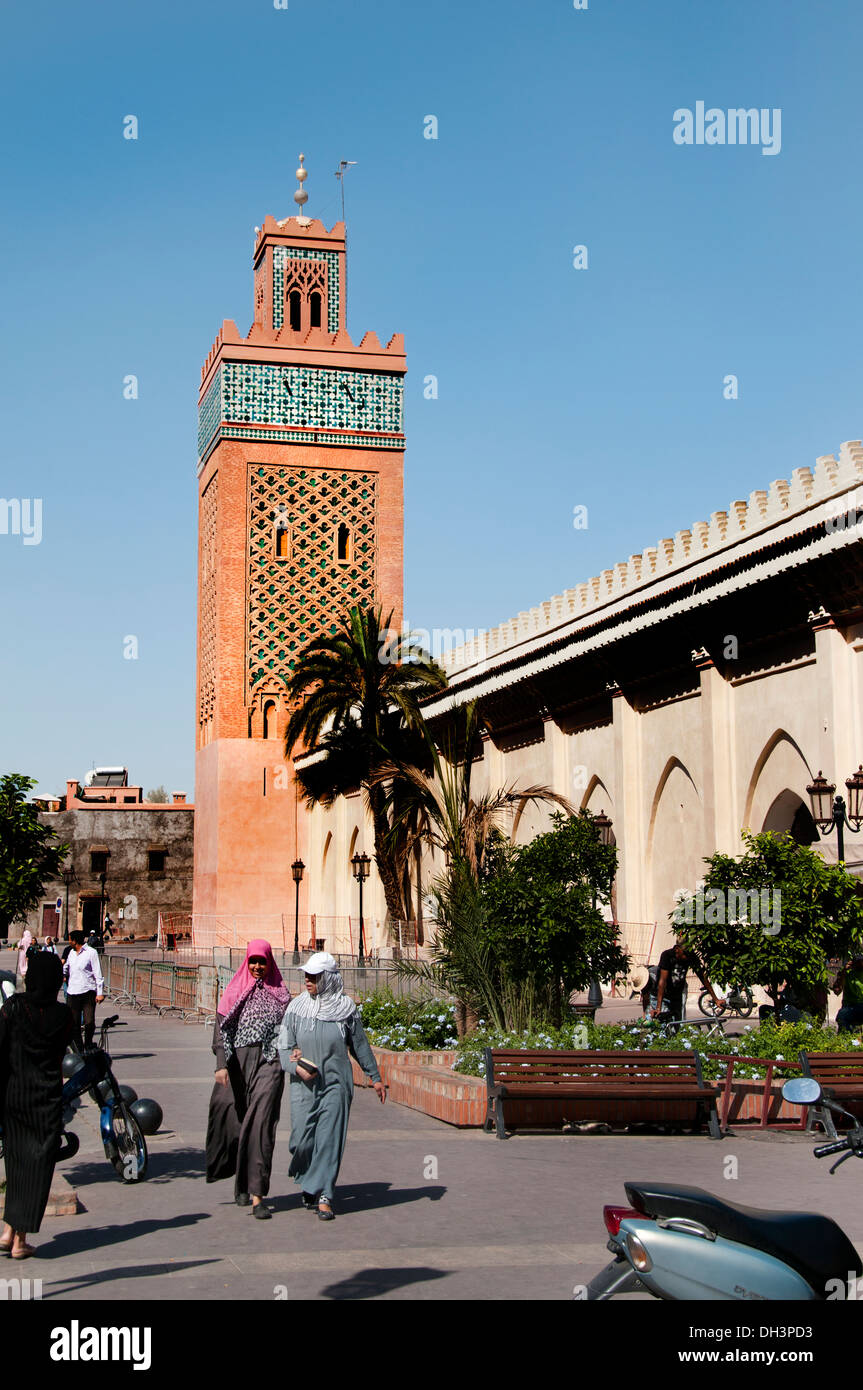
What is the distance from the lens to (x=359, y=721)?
36.6m

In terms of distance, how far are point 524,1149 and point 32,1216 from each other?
170 inches

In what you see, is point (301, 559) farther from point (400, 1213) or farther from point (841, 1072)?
point (400, 1213)

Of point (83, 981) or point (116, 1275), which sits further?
point (83, 981)

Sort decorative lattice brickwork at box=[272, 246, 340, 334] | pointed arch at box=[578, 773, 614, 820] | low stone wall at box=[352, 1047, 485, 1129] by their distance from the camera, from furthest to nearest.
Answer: decorative lattice brickwork at box=[272, 246, 340, 334], pointed arch at box=[578, 773, 614, 820], low stone wall at box=[352, 1047, 485, 1129]

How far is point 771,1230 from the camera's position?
15.0 ft

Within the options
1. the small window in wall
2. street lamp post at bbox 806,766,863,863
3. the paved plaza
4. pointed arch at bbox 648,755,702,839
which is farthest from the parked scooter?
the small window in wall

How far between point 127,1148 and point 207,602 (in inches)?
1627

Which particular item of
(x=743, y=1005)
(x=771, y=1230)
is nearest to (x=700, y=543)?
(x=743, y=1005)

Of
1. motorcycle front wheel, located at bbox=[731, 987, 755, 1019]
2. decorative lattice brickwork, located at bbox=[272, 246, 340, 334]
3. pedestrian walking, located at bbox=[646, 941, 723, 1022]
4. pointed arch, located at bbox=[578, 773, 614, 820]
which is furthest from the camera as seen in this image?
decorative lattice brickwork, located at bbox=[272, 246, 340, 334]

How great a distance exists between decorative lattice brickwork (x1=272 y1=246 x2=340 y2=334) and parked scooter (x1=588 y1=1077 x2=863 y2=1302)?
46.2 meters

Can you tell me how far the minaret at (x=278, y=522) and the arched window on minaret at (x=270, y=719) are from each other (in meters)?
0.06

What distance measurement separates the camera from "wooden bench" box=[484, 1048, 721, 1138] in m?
10.9

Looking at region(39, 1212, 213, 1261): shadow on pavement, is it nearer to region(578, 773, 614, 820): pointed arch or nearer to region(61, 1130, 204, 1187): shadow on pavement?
region(61, 1130, 204, 1187): shadow on pavement
